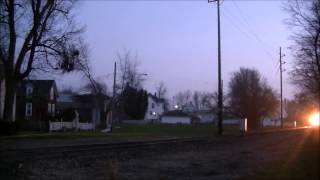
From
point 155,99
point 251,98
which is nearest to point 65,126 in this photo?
point 251,98

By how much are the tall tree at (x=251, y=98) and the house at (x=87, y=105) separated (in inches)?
839

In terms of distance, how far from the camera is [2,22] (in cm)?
4431

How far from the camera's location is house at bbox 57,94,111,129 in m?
90.0

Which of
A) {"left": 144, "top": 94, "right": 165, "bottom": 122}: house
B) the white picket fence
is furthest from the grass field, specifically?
{"left": 144, "top": 94, "right": 165, "bottom": 122}: house

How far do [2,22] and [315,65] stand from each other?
26161 millimetres

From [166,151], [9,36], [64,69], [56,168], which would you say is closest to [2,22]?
[9,36]

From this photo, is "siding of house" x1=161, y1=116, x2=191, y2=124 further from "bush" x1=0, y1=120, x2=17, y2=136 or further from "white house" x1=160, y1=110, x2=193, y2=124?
"bush" x1=0, y1=120, x2=17, y2=136

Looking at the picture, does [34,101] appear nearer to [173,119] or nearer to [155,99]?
[173,119]

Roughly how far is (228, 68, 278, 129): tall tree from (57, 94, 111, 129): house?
2130 cm

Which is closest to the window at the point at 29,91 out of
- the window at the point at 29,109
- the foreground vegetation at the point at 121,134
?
the window at the point at 29,109

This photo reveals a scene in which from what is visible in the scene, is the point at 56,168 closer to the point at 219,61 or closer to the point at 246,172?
the point at 246,172

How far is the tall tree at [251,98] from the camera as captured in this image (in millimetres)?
93500

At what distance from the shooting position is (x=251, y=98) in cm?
9412

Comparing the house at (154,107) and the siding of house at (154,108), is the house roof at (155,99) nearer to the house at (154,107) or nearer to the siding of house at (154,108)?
the house at (154,107)
